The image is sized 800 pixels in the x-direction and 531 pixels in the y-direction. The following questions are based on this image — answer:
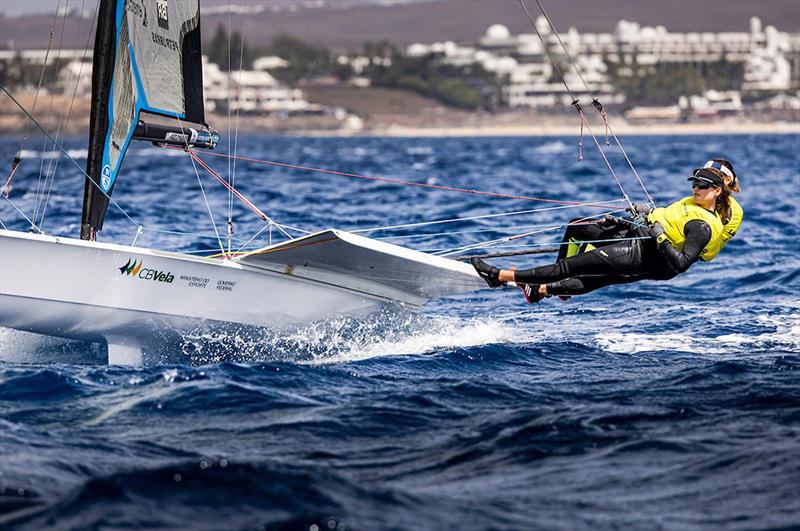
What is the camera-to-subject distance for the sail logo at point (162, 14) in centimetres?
777

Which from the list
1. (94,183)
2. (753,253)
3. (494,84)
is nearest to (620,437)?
(94,183)

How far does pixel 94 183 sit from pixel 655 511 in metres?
4.45

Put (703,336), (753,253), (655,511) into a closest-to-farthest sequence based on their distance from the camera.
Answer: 1. (655,511)
2. (703,336)
3. (753,253)

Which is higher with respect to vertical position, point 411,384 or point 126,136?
point 126,136

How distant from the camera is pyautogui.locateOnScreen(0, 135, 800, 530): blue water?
4.32m

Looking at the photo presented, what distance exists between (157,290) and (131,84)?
1.50 metres

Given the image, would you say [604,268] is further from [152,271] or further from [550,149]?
[550,149]

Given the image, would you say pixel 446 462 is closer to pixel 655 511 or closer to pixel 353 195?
pixel 655 511

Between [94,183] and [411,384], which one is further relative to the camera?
[94,183]

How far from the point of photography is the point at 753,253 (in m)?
12.6

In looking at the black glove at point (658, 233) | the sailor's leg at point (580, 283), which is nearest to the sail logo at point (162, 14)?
the sailor's leg at point (580, 283)

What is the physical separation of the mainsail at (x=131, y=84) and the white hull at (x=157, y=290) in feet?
2.17

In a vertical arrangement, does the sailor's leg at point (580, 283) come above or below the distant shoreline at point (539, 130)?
above

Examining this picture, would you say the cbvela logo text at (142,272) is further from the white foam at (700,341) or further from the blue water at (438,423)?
the white foam at (700,341)
